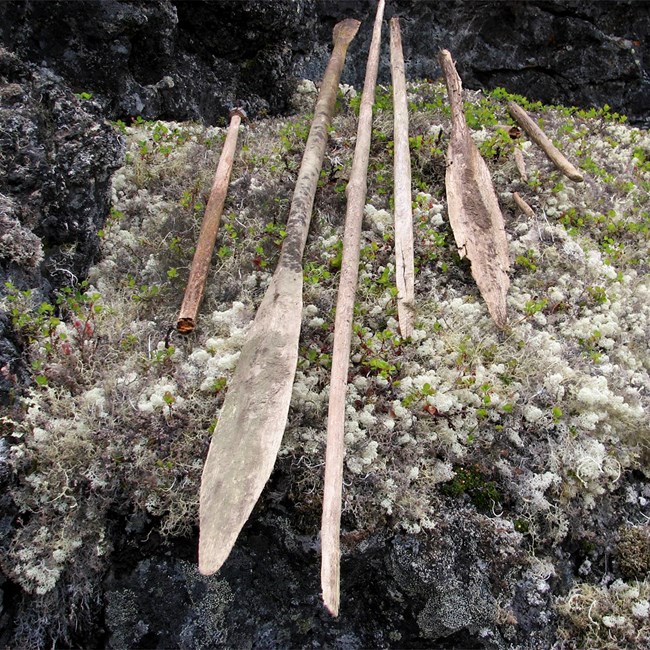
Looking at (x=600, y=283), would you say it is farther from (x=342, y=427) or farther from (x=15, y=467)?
(x=15, y=467)

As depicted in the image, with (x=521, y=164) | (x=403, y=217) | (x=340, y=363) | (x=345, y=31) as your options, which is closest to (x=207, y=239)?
(x=403, y=217)

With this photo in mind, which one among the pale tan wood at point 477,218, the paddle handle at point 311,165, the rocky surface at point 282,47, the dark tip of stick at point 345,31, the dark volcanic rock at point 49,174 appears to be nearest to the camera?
the dark volcanic rock at point 49,174

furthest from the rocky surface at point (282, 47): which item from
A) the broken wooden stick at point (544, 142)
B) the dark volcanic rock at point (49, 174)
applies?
the broken wooden stick at point (544, 142)

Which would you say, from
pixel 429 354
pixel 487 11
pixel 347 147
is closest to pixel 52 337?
pixel 429 354

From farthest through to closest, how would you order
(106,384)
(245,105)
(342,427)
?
(245,105), (106,384), (342,427)

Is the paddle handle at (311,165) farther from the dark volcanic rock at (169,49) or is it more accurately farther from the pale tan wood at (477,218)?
the pale tan wood at (477,218)

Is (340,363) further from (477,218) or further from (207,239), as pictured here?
(477,218)
